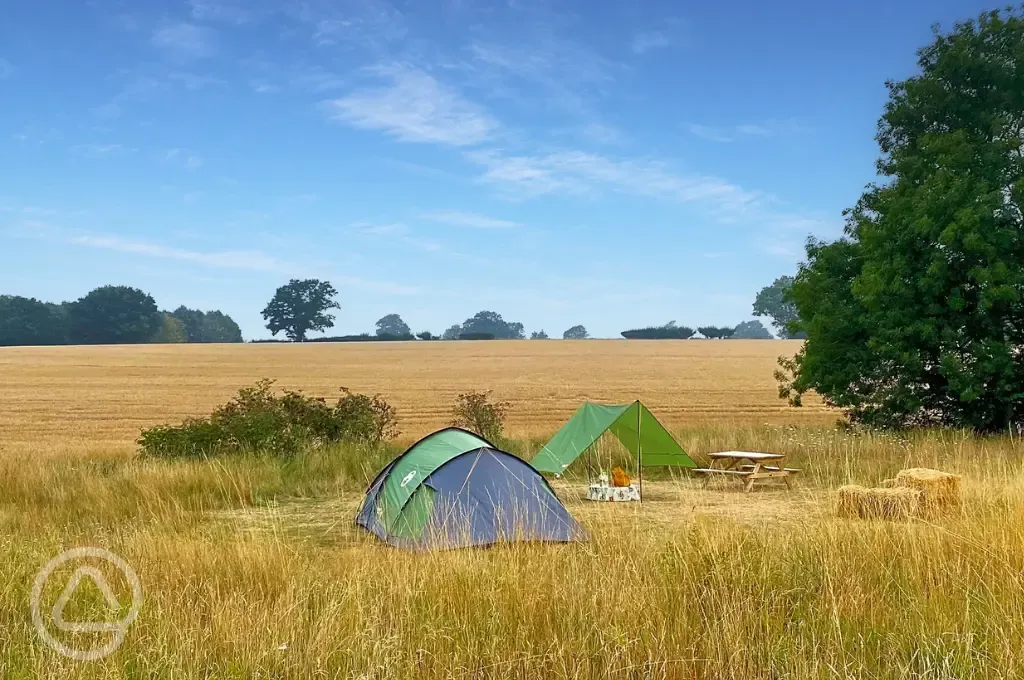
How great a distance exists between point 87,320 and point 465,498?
110596mm

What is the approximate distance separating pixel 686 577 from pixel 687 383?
4523cm

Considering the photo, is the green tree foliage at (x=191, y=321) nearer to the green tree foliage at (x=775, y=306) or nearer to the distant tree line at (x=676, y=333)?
the distant tree line at (x=676, y=333)

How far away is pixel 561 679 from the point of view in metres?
4.26

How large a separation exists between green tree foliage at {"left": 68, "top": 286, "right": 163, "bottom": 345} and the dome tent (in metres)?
108

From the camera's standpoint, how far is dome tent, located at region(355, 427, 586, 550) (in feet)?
31.5

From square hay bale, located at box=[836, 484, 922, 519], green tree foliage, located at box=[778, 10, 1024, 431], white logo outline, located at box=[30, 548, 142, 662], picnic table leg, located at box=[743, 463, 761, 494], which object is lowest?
picnic table leg, located at box=[743, 463, 761, 494]

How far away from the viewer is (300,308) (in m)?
122

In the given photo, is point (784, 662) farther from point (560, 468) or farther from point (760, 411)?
point (760, 411)

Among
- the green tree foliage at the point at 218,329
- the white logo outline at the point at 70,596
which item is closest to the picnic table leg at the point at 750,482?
the white logo outline at the point at 70,596

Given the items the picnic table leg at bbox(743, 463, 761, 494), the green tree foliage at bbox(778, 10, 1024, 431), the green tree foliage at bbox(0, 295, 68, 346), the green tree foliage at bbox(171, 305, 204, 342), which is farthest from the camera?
the green tree foliage at bbox(171, 305, 204, 342)

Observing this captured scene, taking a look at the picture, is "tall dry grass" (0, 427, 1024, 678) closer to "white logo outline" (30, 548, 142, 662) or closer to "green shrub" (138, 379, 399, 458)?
"white logo outline" (30, 548, 142, 662)

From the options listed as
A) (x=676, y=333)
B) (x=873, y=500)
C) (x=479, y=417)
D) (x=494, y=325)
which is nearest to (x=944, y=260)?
(x=873, y=500)

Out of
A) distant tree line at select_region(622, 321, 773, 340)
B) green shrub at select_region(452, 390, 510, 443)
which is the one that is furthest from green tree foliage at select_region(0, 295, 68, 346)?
green shrub at select_region(452, 390, 510, 443)

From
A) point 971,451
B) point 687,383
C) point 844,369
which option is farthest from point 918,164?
point 687,383
